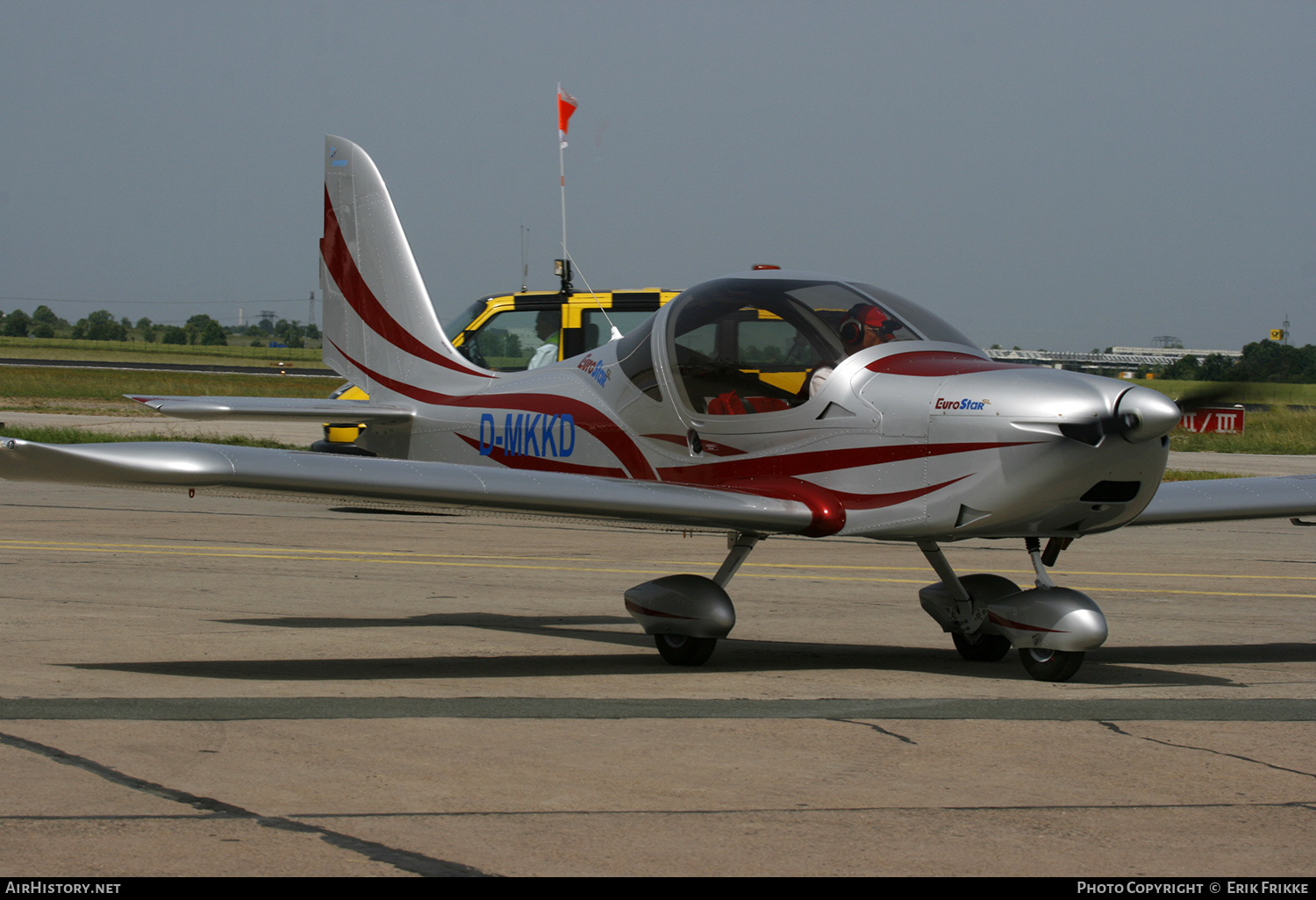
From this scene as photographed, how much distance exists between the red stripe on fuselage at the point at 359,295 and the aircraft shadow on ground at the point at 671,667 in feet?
8.09

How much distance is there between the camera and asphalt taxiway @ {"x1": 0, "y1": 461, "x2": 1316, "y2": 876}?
13.0 feet

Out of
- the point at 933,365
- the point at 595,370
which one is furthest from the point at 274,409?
the point at 933,365

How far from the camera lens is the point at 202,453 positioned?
6.23 meters

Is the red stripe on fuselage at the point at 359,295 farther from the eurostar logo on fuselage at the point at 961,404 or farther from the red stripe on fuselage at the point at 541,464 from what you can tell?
the eurostar logo on fuselage at the point at 961,404

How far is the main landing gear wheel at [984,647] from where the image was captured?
303 inches

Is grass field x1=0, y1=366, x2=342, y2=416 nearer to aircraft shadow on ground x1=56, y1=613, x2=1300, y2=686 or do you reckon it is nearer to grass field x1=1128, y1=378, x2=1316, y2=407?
aircraft shadow on ground x1=56, y1=613, x2=1300, y2=686

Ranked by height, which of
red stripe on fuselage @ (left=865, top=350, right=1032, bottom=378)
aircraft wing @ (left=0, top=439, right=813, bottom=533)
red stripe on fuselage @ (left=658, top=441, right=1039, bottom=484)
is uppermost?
red stripe on fuselage @ (left=865, top=350, right=1032, bottom=378)

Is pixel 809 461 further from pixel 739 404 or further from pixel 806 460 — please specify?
pixel 739 404

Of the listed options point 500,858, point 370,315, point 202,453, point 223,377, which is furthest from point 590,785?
point 223,377

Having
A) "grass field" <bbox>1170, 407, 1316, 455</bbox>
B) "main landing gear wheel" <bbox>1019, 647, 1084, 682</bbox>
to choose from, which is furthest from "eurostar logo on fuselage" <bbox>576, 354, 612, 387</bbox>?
"grass field" <bbox>1170, 407, 1316, 455</bbox>

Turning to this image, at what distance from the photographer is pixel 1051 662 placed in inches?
→ 272

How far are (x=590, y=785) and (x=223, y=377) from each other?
63410 mm

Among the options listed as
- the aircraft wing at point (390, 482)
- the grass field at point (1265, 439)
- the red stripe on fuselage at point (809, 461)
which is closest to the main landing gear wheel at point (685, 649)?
the aircraft wing at point (390, 482)

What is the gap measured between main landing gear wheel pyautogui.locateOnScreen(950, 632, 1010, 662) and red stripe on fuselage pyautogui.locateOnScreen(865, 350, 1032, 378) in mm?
1623
